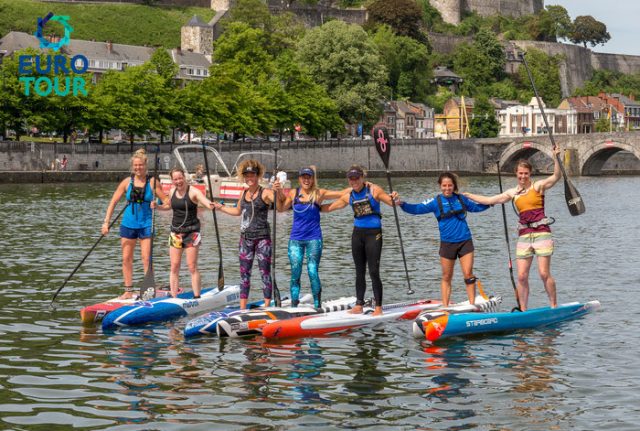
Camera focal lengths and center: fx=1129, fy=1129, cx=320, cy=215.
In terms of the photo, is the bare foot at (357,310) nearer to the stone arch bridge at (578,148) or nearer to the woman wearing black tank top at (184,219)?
the woman wearing black tank top at (184,219)

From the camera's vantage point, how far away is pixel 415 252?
33.3 m

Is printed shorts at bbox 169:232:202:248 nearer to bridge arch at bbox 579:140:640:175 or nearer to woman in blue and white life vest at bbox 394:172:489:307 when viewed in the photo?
woman in blue and white life vest at bbox 394:172:489:307

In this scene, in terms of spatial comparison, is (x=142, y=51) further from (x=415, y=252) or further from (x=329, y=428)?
(x=329, y=428)

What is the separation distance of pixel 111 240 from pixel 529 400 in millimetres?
23712

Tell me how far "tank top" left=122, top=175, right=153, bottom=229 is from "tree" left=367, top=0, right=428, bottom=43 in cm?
14662

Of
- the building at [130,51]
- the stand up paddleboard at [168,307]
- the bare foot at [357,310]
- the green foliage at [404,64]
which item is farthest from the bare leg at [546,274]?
the green foliage at [404,64]

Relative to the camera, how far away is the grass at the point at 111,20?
144m

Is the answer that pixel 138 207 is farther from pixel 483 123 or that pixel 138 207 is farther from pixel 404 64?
pixel 404 64

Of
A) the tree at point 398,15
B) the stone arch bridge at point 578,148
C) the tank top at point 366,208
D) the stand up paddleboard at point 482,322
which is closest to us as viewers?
the stand up paddleboard at point 482,322

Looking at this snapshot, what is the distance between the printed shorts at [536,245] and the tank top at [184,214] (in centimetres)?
536

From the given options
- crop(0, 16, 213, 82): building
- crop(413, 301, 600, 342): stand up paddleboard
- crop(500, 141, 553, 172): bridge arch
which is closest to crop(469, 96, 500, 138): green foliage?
crop(500, 141, 553, 172): bridge arch

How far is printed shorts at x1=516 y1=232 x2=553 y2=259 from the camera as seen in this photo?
58.4 ft

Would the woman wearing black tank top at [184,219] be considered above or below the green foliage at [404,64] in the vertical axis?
below

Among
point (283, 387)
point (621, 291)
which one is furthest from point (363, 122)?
point (283, 387)
